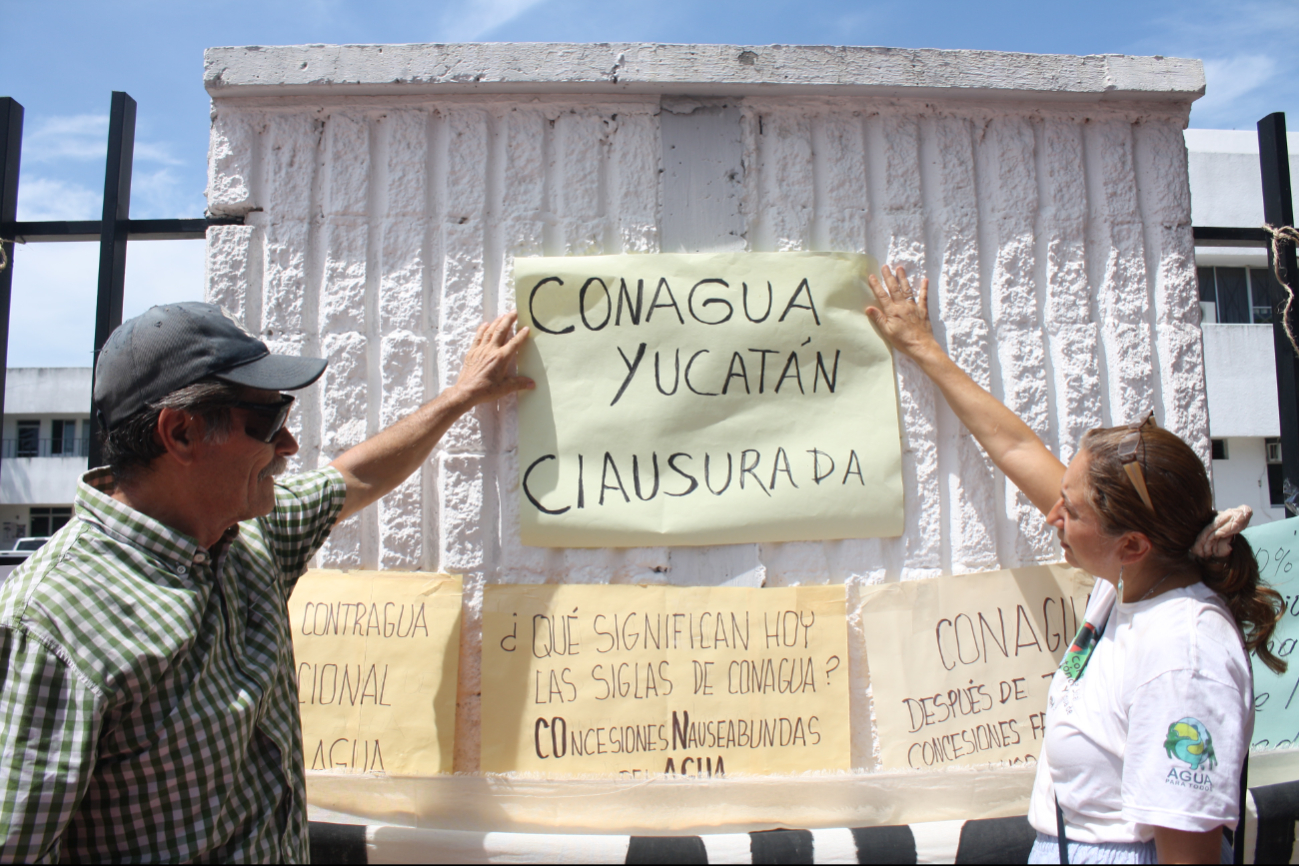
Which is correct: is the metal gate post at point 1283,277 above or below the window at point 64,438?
below

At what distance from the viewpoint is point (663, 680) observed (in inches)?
82.9

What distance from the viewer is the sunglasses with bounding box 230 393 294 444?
147cm

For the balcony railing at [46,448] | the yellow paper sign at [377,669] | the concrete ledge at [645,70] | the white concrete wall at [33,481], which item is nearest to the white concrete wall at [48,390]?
the balcony railing at [46,448]

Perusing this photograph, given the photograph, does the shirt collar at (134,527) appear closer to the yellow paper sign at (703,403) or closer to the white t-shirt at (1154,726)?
the yellow paper sign at (703,403)

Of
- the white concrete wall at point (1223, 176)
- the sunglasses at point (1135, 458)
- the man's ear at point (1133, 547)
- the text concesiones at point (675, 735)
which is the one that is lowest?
the text concesiones at point (675, 735)

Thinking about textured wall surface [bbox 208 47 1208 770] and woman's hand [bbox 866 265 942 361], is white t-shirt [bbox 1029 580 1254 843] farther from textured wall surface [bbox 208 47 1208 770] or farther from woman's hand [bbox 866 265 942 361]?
woman's hand [bbox 866 265 942 361]

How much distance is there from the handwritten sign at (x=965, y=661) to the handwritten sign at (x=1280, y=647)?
0.80 meters

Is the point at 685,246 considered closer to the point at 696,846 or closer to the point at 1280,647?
the point at 696,846

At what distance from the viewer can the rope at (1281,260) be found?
2.50 meters

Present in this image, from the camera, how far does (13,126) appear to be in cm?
239

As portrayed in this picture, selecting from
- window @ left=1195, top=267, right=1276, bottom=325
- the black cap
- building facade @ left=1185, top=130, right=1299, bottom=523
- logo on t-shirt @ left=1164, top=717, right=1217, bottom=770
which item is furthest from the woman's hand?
window @ left=1195, top=267, right=1276, bottom=325

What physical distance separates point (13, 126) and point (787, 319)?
8.62 feet

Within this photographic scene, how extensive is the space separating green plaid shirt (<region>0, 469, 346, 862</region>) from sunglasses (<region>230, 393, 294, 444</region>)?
230 mm

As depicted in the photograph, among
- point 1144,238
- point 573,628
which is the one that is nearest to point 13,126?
point 573,628
